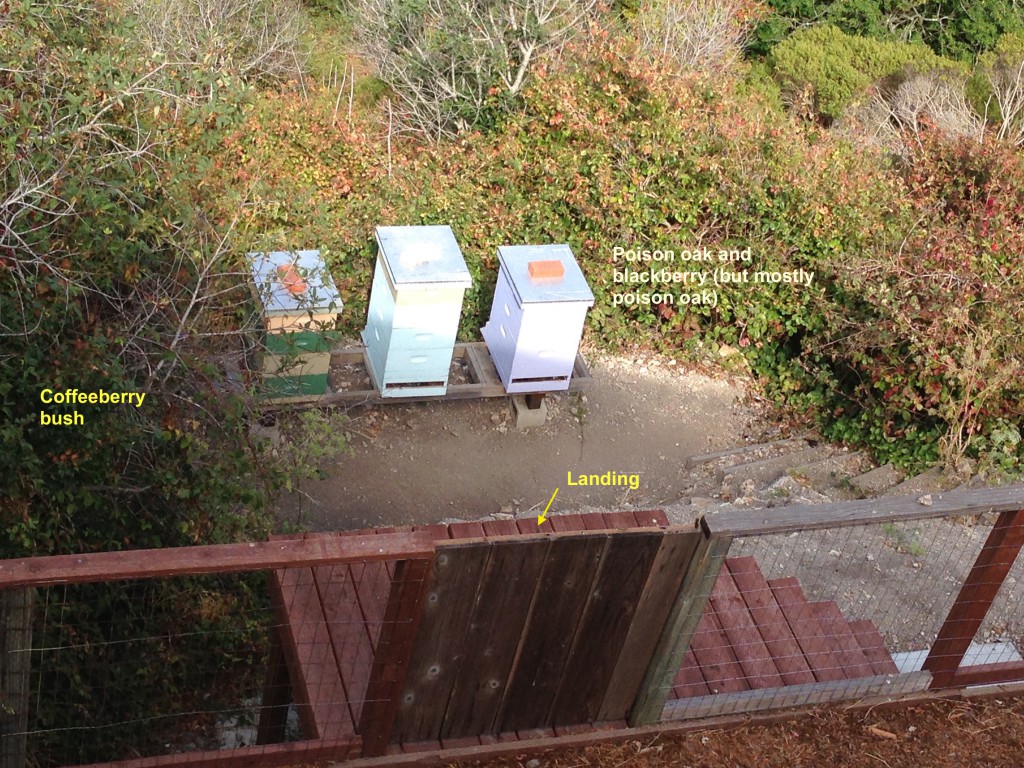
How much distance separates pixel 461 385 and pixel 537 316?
925 millimetres

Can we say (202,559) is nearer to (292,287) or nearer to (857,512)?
(857,512)

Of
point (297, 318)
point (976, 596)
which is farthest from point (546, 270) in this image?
point (976, 596)

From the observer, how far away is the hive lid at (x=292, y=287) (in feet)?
22.5

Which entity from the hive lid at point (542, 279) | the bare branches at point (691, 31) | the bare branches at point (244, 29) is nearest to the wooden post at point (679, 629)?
the hive lid at point (542, 279)

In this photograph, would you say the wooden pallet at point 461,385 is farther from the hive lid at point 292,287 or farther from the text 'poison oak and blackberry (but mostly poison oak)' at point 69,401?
the text 'poison oak and blackberry (but mostly poison oak)' at point 69,401

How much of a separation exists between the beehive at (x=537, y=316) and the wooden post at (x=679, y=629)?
4.35 m

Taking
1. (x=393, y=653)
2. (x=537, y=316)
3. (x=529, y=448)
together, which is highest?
(x=393, y=653)

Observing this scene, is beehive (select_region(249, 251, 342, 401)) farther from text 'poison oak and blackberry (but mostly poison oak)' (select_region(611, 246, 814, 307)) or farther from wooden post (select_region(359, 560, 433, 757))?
wooden post (select_region(359, 560, 433, 757))

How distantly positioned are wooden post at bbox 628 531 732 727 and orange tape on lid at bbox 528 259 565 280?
179 inches

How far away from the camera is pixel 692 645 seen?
427 cm

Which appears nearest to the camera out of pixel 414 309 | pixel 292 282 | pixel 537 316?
pixel 292 282

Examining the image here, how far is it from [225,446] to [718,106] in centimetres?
658

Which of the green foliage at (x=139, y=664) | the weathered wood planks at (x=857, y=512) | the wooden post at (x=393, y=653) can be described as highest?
the weathered wood planks at (x=857, y=512)

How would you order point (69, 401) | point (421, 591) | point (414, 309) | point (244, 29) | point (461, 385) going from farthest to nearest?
point (244, 29)
point (461, 385)
point (414, 309)
point (69, 401)
point (421, 591)
